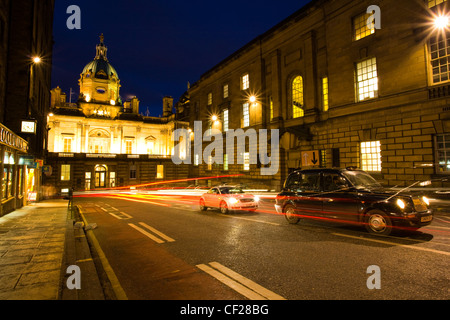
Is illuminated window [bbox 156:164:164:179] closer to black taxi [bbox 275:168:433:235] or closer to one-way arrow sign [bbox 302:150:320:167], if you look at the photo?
one-way arrow sign [bbox 302:150:320:167]

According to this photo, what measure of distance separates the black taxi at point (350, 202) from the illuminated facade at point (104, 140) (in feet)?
150

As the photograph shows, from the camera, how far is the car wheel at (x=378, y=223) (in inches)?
279

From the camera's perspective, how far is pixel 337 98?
20.6m

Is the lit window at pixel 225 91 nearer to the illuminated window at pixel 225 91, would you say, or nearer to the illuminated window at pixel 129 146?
the illuminated window at pixel 225 91

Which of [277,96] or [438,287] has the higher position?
[277,96]

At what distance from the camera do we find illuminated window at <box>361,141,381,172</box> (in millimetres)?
17953

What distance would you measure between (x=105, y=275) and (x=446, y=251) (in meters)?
7.38

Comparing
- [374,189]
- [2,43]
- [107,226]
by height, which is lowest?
[107,226]

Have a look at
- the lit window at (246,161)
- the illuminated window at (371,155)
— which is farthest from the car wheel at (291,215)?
the lit window at (246,161)
